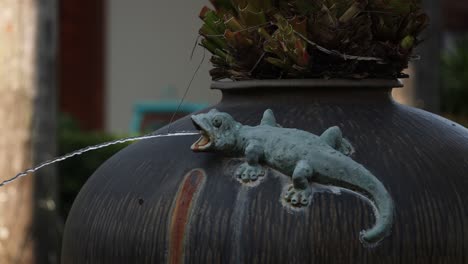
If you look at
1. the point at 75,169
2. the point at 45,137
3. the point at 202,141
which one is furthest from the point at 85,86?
the point at 202,141

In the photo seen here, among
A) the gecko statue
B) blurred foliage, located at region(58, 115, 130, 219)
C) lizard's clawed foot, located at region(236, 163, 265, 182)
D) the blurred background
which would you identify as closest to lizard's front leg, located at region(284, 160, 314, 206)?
the gecko statue

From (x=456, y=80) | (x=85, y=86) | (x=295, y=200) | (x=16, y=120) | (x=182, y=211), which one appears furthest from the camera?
(x=456, y=80)

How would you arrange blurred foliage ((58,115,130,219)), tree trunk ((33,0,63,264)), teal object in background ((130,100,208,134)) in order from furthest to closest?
teal object in background ((130,100,208,134))
blurred foliage ((58,115,130,219))
tree trunk ((33,0,63,264))

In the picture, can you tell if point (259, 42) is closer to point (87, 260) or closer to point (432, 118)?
point (432, 118)

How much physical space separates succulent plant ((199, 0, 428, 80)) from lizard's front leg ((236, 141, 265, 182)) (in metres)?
0.31

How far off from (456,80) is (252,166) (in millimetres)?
11872

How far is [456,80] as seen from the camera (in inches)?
569

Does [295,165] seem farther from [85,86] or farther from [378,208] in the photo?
[85,86]

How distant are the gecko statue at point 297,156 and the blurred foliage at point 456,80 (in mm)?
9934

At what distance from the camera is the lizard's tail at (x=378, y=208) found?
2.78 m

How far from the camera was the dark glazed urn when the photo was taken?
2805mm

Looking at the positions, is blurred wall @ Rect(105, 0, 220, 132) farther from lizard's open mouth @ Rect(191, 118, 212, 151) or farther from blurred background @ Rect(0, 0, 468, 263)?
lizard's open mouth @ Rect(191, 118, 212, 151)

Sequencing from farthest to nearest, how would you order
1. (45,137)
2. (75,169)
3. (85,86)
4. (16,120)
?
(85,86), (75,169), (45,137), (16,120)

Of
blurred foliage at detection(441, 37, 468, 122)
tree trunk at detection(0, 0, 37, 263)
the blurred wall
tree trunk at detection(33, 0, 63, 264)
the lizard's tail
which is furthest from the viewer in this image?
blurred foliage at detection(441, 37, 468, 122)
